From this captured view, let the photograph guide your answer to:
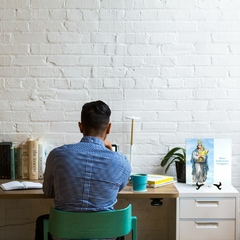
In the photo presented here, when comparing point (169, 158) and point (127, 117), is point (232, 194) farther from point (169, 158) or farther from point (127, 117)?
point (127, 117)

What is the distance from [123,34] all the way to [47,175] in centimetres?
137

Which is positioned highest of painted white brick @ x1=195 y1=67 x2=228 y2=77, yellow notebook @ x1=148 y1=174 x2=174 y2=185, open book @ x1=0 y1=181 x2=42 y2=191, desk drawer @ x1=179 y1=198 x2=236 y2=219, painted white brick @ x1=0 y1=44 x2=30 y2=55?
painted white brick @ x1=0 y1=44 x2=30 y2=55

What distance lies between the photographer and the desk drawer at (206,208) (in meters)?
3.09

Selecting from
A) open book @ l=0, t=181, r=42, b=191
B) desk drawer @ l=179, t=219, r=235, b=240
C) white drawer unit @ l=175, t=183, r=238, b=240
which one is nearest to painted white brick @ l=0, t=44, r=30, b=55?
open book @ l=0, t=181, r=42, b=191

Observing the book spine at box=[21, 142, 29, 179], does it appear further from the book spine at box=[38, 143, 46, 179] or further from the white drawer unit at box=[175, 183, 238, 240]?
the white drawer unit at box=[175, 183, 238, 240]

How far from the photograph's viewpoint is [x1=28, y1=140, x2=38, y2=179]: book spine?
3.35m

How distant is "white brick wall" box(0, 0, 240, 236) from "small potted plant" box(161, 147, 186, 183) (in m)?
0.14

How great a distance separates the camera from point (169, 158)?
3545 mm

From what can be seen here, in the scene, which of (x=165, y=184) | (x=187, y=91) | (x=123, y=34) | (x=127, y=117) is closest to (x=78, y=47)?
(x=123, y=34)

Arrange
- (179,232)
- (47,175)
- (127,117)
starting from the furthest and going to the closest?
(127,117) < (179,232) < (47,175)

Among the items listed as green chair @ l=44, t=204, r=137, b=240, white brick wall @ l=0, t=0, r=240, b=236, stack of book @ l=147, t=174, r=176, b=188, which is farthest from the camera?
white brick wall @ l=0, t=0, r=240, b=236

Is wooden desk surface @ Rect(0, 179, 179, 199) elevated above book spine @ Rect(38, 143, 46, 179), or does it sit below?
below

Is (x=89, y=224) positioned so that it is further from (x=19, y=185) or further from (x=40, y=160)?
(x=40, y=160)

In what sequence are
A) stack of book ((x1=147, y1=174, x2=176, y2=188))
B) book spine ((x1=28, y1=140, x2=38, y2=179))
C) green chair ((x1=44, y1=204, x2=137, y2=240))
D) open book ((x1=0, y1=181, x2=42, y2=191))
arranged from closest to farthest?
1. green chair ((x1=44, y1=204, x2=137, y2=240))
2. open book ((x1=0, y1=181, x2=42, y2=191))
3. stack of book ((x1=147, y1=174, x2=176, y2=188))
4. book spine ((x1=28, y1=140, x2=38, y2=179))
